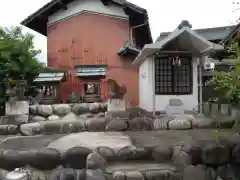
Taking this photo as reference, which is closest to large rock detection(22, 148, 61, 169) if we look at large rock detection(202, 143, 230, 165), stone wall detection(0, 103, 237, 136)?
stone wall detection(0, 103, 237, 136)

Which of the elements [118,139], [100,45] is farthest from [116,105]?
[100,45]

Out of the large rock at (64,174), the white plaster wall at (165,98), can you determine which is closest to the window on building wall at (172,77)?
the white plaster wall at (165,98)

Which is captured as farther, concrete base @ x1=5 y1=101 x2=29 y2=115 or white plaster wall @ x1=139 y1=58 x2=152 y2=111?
white plaster wall @ x1=139 y1=58 x2=152 y2=111

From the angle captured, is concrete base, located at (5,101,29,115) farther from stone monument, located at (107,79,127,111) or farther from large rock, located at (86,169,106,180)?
large rock, located at (86,169,106,180)

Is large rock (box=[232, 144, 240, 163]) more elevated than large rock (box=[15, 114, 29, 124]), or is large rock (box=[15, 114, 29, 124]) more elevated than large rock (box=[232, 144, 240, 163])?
large rock (box=[15, 114, 29, 124])

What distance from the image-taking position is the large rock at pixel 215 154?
199 inches

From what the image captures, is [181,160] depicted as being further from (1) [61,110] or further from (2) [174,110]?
(1) [61,110]

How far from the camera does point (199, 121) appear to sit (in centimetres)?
726

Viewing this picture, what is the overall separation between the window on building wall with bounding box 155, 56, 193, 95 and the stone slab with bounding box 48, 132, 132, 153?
336cm

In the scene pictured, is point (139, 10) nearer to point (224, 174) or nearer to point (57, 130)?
point (57, 130)

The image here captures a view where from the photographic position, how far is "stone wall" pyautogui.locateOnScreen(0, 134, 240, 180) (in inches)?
187

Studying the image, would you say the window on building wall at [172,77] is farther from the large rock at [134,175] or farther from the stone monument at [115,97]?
the large rock at [134,175]

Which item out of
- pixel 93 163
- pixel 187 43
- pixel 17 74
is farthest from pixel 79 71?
pixel 93 163

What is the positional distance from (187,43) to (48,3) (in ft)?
26.9
